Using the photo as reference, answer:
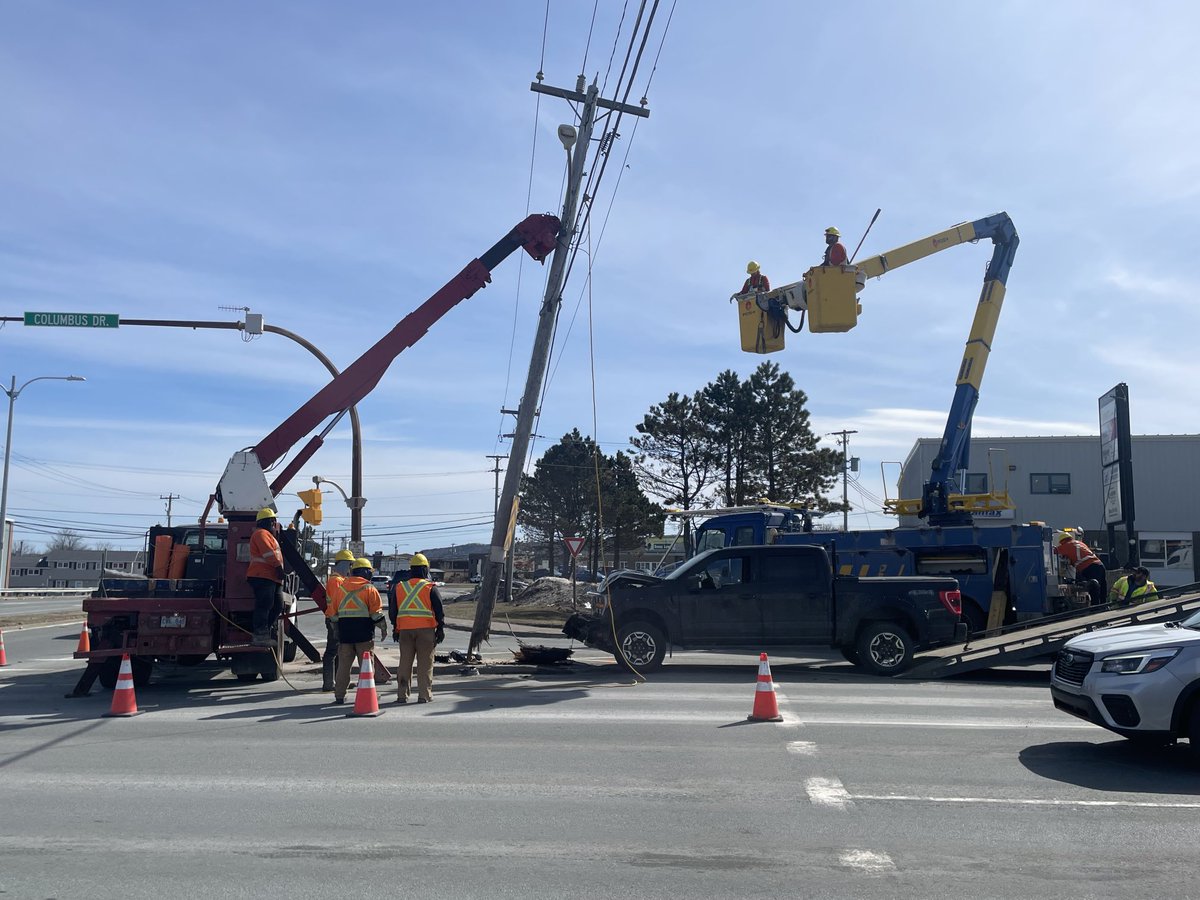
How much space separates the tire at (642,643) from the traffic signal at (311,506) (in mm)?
5792

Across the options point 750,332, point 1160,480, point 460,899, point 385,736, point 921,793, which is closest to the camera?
point 460,899

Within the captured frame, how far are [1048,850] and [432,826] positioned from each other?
3760 mm

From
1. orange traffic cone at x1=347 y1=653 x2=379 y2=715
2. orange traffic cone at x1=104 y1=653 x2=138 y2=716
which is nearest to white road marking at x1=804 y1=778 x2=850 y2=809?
orange traffic cone at x1=347 y1=653 x2=379 y2=715

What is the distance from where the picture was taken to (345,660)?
11.8 metres

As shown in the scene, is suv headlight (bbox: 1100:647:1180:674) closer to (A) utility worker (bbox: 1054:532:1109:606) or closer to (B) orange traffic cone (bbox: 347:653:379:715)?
(B) orange traffic cone (bbox: 347:653:379:715)

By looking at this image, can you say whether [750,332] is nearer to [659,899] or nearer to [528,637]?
[528,637]

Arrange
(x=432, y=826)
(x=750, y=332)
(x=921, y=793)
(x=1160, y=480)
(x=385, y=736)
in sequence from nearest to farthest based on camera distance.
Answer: (x=432, y=826), (x=921, y=793), (x=385, y=736), (x=750, y=332), (x=1160, y=480)

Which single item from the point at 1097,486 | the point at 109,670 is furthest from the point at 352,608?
the point at 1097,486

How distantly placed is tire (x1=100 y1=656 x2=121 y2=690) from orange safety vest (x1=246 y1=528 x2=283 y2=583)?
6.41 ft

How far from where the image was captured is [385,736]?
9664mm

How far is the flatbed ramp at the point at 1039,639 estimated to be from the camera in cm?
1308

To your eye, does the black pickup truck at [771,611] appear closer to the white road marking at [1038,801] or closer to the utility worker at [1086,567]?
the utility worker at [1086,567]

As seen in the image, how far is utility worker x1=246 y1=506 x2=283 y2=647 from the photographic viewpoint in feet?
42.7

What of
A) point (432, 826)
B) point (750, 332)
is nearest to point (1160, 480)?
point (750, 332)
